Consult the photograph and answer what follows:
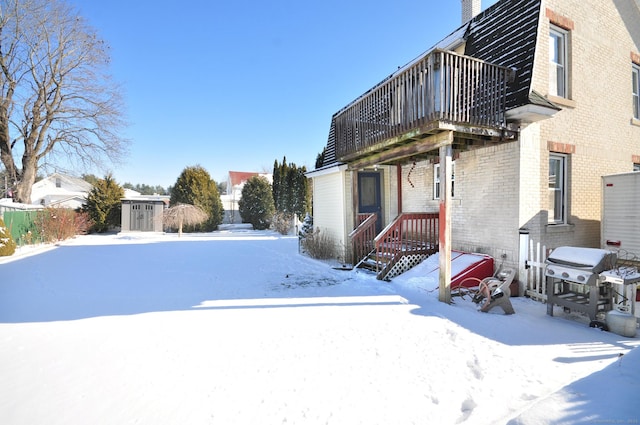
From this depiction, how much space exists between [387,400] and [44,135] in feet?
84.4

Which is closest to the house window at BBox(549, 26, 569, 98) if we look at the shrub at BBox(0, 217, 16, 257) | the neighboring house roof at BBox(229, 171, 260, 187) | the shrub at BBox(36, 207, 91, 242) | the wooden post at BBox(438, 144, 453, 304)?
the wooden post at BBox(438, 144, 453, 304)

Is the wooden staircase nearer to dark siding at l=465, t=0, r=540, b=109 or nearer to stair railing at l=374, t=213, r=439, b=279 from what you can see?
stair railing at l=374, t=213, r=439, b=279

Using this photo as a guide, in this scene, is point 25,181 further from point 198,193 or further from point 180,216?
point 198,193

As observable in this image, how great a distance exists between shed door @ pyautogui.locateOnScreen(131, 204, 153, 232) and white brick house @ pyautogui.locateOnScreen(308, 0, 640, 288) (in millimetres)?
20415

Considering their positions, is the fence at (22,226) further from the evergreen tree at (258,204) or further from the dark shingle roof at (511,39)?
the dark shingle roof at (511,39)

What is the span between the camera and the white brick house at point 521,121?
19.2 ft

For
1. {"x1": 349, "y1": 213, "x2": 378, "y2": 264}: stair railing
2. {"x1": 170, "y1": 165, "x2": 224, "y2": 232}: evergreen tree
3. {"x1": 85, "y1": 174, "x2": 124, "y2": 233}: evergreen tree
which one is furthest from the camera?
{"x1": 170, "y1": 165, "x2": 224, "y2": 232}: evergreen tree

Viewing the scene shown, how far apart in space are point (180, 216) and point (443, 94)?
20178 mm

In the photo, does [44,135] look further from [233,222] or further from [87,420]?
[87,420]

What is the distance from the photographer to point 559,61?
706 cm

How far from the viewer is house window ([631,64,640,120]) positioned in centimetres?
872

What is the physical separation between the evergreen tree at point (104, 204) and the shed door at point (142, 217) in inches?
56.4

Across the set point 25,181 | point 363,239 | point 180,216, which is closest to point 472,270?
point 363,239

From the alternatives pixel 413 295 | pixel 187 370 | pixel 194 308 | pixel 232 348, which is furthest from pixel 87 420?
A: pixel 413 295
